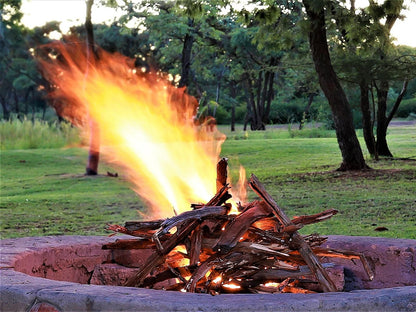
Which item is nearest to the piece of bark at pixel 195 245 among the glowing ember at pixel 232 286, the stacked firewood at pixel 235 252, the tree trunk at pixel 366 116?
the stacked firewood at pixel 235 252

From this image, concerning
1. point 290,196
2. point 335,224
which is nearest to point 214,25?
point 290,196

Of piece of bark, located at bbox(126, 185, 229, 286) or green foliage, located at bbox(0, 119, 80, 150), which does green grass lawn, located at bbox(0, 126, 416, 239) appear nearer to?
green foliage, located at bbox(0, 119, 80, 150)

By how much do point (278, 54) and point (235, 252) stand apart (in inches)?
1104

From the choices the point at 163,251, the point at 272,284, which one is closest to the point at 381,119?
the point at 272,284

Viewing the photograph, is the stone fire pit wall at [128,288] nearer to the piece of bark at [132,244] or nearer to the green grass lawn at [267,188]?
the piece of bark at [132,244]

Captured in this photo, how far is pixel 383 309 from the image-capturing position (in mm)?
2209

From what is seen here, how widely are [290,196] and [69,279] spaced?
286 inches

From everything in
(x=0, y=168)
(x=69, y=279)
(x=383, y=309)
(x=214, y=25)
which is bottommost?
(x=0, y=168)

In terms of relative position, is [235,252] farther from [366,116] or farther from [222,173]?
[366,116]

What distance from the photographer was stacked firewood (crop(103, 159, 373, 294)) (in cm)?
294

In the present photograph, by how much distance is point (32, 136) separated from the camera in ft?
71.4

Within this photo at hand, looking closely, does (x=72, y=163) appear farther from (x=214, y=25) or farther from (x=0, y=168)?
(x=214, y=25)

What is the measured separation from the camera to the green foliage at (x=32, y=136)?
2136cm

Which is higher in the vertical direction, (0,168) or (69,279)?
(69,279)
